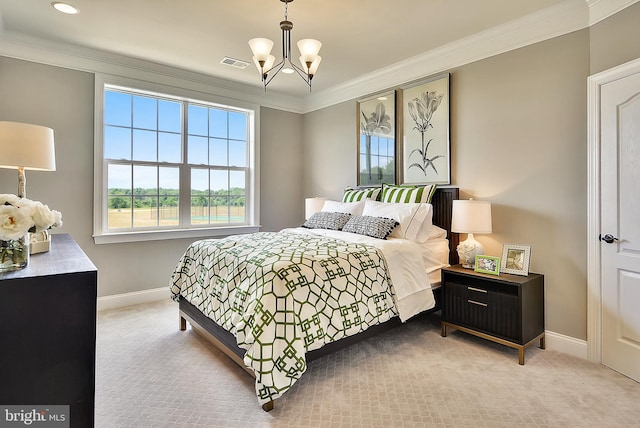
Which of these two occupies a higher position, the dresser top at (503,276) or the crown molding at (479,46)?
the crown molding at (479,46)

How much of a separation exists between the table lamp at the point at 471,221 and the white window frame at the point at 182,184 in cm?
279

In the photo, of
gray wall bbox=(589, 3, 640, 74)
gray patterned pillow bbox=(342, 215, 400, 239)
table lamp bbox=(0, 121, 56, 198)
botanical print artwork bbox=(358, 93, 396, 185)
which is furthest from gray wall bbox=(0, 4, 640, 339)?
table lamp bbox=(0, 121, 56, 198)

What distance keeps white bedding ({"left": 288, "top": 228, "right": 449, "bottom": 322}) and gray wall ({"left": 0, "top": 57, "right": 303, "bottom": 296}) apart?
2325 mm

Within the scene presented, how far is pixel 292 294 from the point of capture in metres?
1.98

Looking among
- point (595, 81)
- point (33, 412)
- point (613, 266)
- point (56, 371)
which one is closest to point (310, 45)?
point (595, 81)

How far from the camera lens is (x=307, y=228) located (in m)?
3.70

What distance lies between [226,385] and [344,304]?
0.93 meters

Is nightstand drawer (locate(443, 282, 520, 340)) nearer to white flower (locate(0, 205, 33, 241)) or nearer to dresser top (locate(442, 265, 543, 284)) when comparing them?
dresser top (locate(442, 265, 543, 284))

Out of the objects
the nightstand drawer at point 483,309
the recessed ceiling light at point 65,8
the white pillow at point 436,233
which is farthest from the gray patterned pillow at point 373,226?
the recessed ceiling light at point 65,8

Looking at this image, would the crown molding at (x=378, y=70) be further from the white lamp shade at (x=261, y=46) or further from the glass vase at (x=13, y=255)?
the glass vase at (x=13, y=255)

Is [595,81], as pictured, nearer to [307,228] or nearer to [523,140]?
[523,140]

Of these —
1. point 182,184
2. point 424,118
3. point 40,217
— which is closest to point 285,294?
point 40,217

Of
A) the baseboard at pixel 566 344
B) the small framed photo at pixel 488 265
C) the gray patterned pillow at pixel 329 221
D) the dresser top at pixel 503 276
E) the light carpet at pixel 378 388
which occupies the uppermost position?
Answer: the gray patterned pillow at pixel 329 221

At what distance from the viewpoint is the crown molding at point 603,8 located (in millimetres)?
2275
